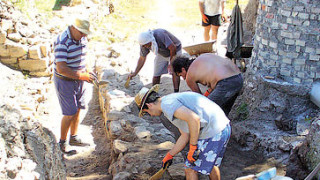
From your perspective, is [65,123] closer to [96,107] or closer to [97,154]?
[97,154]

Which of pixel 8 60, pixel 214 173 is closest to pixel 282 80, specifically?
pixel 214 173

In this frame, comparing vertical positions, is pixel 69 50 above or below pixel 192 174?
above

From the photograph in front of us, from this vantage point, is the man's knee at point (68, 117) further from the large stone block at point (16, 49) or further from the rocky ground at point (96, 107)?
the large stone block at point (16, 49)

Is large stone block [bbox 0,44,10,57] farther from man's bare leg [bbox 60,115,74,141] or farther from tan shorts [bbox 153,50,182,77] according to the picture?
tan shorts [bbox 153,50,182,77]

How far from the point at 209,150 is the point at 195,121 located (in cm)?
42

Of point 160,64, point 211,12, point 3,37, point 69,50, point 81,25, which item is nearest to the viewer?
point 81,25

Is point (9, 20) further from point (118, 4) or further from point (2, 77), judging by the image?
point (118, 4)

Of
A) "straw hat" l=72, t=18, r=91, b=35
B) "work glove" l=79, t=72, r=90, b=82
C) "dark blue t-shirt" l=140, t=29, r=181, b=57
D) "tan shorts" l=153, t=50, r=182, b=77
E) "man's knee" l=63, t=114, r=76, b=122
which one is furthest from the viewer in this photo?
"tan shorts" l=153, t=50, r=182, b=77

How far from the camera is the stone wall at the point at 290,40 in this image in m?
4.70

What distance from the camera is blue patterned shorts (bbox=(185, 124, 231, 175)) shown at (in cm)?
318

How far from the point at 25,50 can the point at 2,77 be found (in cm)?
85

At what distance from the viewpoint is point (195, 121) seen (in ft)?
9.62

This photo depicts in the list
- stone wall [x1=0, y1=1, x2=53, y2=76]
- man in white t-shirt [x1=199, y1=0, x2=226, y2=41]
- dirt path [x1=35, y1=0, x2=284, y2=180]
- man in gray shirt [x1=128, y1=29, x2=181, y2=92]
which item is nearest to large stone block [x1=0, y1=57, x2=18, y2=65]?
stone wall [x1=0, y1=1, x2=53, y2=76]

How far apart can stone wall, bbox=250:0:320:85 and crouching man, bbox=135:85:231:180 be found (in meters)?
2.21
